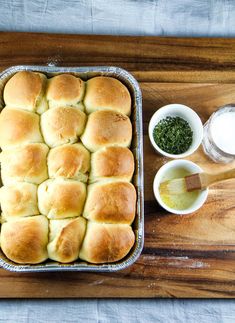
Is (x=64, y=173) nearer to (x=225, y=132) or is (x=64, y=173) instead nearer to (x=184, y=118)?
(x=184, y=118)

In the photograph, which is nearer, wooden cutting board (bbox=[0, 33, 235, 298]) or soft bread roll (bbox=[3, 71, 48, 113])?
soft bread roll (bbox=[3, 71, 48, 113])

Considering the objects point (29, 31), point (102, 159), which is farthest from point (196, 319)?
point (29, 31)

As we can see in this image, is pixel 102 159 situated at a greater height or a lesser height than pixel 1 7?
lesser

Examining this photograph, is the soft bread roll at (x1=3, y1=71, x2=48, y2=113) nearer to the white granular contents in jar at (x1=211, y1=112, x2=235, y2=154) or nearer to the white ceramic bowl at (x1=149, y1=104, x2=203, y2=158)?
the white ceramic bowl at (x1=149, y1=104, x2=203, y2=158)

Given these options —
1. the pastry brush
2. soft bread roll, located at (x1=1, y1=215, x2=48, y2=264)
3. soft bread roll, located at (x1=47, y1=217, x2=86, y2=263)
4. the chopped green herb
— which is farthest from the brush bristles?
soft bread roll, located at (x1=1, y1=215, x2=48, y2=264)

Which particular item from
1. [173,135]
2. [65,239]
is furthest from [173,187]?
[65,239]

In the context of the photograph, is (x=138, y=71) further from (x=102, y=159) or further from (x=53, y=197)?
(x=53, y=197)
